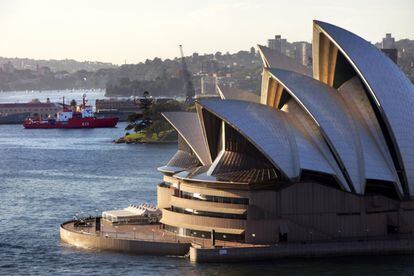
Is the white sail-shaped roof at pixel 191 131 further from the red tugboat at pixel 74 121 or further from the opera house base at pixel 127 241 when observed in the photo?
the red tugboat at pixel 74 121

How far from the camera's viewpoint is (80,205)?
68562 millimetres

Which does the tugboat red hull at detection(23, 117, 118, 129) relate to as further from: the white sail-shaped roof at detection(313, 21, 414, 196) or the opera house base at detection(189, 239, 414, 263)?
the opera house base at detection(189, 239, 414, 263)

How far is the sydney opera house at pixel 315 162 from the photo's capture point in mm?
51438

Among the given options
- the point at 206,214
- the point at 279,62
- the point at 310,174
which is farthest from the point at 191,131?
the point at 310,174

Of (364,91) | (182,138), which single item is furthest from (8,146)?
(364,91)

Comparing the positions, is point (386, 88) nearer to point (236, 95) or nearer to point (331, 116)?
point (331, 116)

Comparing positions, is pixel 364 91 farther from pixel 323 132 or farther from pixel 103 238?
pixel 103 238

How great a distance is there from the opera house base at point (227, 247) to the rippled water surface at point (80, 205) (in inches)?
21.0

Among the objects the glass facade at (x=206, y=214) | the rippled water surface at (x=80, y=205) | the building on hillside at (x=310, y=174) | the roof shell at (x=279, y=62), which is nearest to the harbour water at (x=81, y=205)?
the rippled water surface at (x=80, y=205)

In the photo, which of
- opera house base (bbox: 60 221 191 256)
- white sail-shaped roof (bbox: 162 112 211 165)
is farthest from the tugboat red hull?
opera house base (bbox: 60 221 191 256)

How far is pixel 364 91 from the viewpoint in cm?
5406

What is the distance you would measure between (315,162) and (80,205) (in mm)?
21364

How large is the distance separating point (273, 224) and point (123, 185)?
3022 centimetres

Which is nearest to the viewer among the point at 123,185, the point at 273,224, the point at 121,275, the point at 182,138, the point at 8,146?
the point at 121,275
